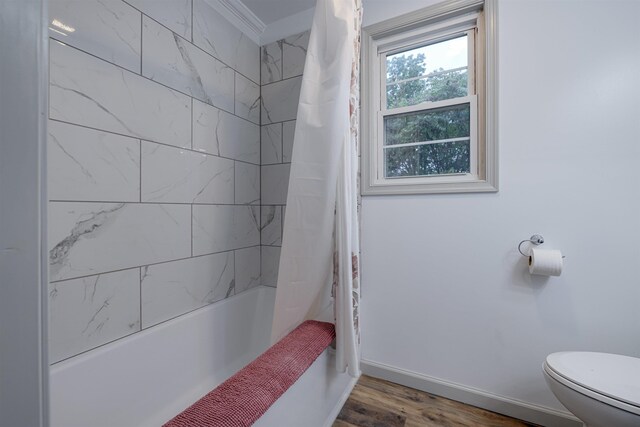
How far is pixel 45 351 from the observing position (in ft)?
0.90

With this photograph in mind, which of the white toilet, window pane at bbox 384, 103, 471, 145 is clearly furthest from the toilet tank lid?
window pane at bbox 384, 103, 471, 145

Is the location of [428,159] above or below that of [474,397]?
above

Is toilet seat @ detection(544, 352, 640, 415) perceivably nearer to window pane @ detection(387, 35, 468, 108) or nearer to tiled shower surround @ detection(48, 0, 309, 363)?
window pane @ detection(387, 35, 468, 108)

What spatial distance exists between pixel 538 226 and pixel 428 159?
62 centimetres

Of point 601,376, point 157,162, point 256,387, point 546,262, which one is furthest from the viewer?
point 157,162

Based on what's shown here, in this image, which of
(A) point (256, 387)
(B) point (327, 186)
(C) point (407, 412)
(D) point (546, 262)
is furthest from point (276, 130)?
(C) point (407, 412)

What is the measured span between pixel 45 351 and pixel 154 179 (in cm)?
111

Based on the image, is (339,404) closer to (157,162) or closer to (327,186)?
(327,186)

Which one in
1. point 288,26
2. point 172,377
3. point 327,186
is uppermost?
point 288,26

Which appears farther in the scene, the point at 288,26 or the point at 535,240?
the point at 288,26

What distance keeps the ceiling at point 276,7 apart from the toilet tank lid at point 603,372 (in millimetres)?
2229

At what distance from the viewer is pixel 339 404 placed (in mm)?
1313

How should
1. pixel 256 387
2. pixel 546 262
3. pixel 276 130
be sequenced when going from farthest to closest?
pixel 276 130 → pixel 546 262 → pixel 256 387

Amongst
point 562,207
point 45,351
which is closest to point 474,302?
point 562,207
